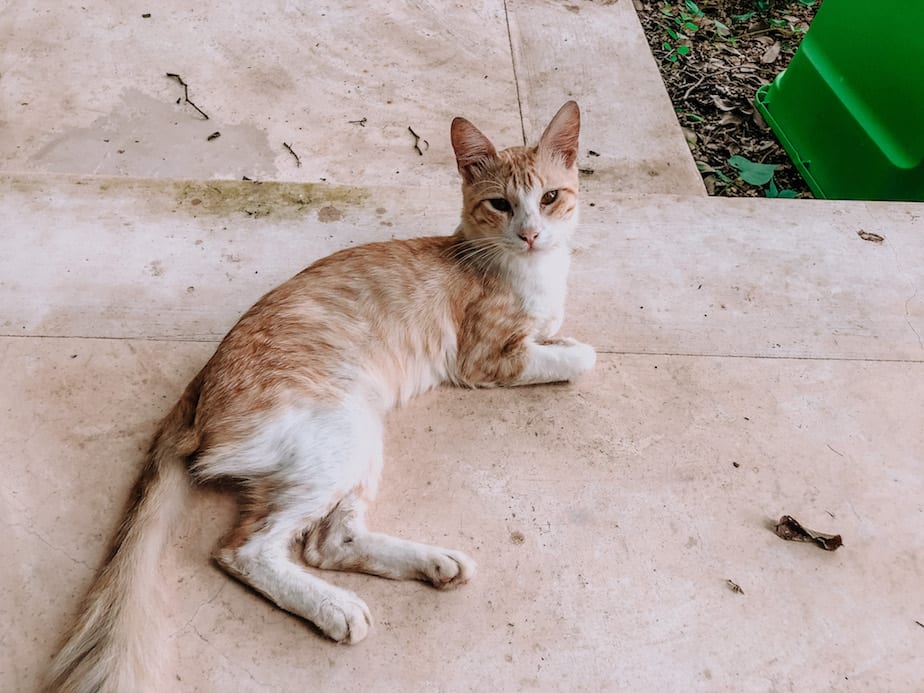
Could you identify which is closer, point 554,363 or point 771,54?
point 554,363

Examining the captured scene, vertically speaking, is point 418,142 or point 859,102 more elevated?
point 859,102

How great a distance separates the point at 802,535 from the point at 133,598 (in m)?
1.69

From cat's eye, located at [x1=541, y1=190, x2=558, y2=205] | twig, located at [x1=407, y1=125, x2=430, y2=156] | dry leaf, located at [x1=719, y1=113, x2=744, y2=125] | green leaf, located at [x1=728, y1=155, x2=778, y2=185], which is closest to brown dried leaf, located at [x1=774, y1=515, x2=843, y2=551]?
cat's eye, located at [x1=541, y1=190, x2=558, y2=205]

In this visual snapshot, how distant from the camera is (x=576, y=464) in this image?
1.97 m

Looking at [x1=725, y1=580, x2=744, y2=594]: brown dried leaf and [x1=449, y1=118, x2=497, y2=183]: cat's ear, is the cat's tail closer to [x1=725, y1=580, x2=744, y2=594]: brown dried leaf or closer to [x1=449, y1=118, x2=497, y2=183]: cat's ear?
[x1=449, y1=118, x2=497, y2=183]: cat's ear

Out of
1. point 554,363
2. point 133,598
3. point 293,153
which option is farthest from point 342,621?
point 293,153

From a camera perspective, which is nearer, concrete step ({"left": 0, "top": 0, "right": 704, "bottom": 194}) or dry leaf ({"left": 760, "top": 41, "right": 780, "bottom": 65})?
concrete step ({"left": 0, "top": 0, "right": 704, "bottom": 194})

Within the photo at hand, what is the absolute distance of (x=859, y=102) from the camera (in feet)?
12.2

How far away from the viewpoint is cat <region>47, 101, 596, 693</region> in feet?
5.23

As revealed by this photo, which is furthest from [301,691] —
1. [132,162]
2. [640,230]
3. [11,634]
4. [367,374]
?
[132,162]

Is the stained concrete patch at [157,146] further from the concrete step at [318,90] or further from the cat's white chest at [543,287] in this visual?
the cat's white chest at [543,287]

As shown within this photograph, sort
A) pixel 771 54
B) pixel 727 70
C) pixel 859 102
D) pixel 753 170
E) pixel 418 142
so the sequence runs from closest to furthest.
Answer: pixel 418 142 → pixel 859 102 → pixel 753 170 → pixel 727 70 → pixel 771 54

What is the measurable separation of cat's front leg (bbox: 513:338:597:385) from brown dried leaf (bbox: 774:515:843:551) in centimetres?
69

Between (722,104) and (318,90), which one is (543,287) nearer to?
(318,90)
